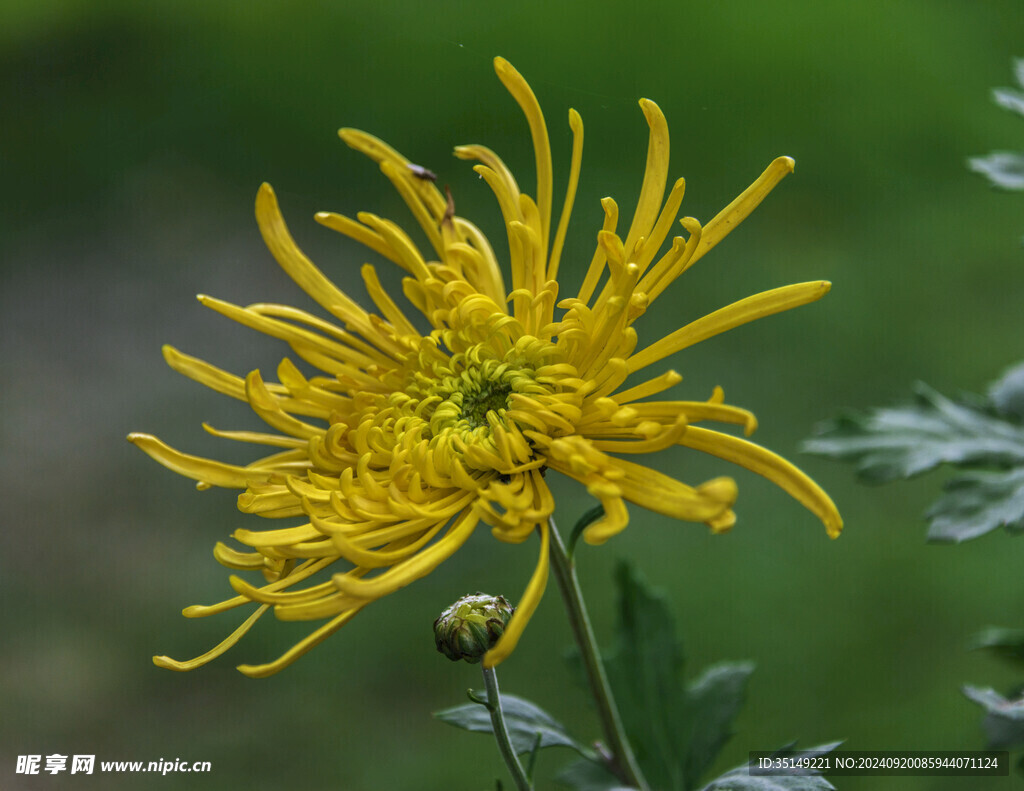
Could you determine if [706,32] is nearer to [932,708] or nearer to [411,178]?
[411,178]

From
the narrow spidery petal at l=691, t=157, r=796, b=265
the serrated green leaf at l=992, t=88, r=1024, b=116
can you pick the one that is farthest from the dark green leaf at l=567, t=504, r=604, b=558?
the serrated green leaf at l=992, t=88, r=1024, b=116

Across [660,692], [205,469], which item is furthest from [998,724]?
[205,469]

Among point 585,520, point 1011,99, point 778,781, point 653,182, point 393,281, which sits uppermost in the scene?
point 393,281

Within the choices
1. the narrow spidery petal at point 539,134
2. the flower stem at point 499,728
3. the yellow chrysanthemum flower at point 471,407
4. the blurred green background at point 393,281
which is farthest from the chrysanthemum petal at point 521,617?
the blurred green background at point 393,281

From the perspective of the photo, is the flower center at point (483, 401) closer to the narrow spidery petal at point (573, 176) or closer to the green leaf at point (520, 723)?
the narrow spidery petal at point (573, 176)

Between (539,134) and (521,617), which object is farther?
(539,134)

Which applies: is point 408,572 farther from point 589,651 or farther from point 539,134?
point 539,134

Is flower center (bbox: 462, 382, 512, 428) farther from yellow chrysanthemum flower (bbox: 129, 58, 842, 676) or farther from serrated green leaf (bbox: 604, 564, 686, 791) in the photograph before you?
serrated green leaf (bbox: 604, 564, 686, 791)
